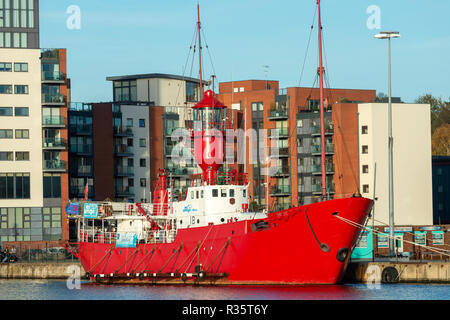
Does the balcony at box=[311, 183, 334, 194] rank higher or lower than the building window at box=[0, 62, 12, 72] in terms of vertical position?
lower

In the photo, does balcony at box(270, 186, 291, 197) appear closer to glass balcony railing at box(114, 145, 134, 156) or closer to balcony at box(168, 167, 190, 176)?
balcony at box(168, 167, 190, 176)

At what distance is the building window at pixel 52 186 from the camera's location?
105 metres

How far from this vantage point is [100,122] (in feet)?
385

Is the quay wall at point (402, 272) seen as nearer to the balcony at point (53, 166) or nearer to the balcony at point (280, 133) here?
the balcony at point (53, 166)

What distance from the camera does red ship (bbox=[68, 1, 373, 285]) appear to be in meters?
59.4

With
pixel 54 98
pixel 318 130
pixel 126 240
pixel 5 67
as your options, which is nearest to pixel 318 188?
pixel 318 130

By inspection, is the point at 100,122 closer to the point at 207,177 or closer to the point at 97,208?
the point at 97,208

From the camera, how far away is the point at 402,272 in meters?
63.6

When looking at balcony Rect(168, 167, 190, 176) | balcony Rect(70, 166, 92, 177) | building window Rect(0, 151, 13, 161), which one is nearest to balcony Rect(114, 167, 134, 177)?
balcony Rect(70, 166, 92, 177)

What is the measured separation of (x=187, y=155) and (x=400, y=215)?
29.4 metres

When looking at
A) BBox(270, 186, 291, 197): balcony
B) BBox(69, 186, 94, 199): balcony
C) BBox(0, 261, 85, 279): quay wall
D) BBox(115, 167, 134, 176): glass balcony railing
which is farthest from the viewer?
BBox(115, 167, 134, 176): glass balcony railing

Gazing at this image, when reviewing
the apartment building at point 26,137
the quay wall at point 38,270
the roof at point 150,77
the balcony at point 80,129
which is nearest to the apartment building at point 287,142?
the roof at point 150,77

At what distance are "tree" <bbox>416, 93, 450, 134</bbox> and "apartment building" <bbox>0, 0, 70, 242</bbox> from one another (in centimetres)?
8592

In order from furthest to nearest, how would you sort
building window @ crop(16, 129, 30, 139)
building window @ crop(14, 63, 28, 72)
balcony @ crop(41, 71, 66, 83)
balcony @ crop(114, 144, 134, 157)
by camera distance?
balcony @ crop(114, 144, 134, 157) → balcony @ crop(41, 71, 66, 83) → building window @ crop(16, 129, 30, 139) → building window @ crop(14, 63, 28, 72)
